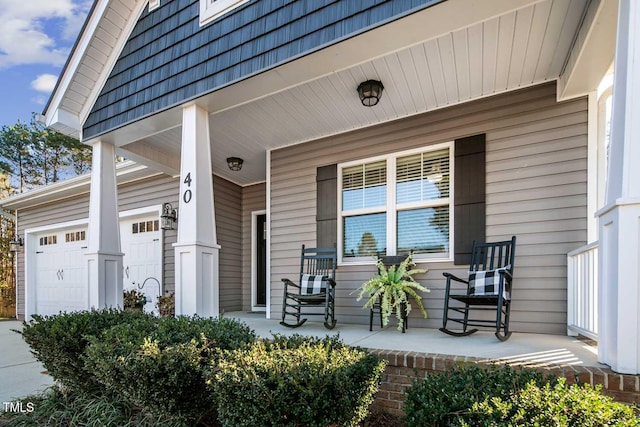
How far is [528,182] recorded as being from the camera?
11.0 ft

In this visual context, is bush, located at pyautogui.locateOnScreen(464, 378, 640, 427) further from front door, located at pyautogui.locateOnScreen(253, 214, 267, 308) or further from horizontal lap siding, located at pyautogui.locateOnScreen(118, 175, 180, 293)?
horizontal lap siding, located at pyautogui.locateOnScreen(118, 175, 180, 293)

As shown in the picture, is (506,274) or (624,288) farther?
(506,274)

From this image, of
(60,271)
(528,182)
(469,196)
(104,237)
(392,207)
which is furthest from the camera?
(60,271)

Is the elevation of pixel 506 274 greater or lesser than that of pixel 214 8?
lesser

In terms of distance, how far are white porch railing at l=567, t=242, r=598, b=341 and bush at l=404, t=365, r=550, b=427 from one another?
1389 millimetres

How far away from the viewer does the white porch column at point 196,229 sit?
326 cm

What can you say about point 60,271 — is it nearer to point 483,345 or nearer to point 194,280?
point 194,280

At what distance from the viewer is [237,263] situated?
621 centimetres

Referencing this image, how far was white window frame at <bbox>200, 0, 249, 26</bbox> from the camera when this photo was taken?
3130 mm

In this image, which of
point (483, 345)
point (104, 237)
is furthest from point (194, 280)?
point (483, 345)

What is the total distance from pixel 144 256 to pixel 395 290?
4744 millimetres

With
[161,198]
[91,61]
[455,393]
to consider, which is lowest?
[455,393]

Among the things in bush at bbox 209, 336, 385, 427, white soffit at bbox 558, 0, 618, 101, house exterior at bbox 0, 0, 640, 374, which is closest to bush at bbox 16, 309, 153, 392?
house exterior at bbox 0, 0, 640, 374

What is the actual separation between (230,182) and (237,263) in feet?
4.66
